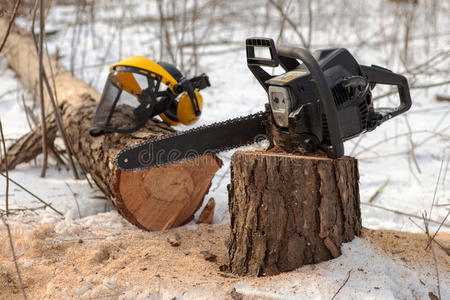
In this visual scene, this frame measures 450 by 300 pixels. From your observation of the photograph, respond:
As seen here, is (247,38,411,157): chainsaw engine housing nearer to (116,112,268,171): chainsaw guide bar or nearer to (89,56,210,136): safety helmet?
(116,112,268,171): chainsaw guide bar

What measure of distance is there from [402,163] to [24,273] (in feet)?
10.5

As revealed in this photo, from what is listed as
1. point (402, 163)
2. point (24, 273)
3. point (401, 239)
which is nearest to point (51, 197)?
point (24, 273)

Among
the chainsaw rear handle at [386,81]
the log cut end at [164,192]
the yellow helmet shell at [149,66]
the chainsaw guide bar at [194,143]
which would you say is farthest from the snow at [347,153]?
the yellow helmet shell at [149,66]

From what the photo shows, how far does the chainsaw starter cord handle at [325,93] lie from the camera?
78.7 inches

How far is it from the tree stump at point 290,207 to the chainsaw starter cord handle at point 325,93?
3.4 inches

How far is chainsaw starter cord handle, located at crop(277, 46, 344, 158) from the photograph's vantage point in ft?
6.56

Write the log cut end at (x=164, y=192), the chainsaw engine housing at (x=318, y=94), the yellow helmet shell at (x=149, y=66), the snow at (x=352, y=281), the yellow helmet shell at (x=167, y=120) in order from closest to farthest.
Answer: the snow at (x=352, y=281)
the chainsaw engine housing at (x=318, y=94)
the log cut end at (x=164, y=192)
the yellow helmet shell at (x=149, y=66)
the yellow helmet shell at (x=167, y=120)

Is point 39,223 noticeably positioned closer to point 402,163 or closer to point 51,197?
point 51,197

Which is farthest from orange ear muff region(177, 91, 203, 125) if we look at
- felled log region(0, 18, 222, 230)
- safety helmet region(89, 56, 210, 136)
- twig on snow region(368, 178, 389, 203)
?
twig on snow region(368, 178, 389, 203)

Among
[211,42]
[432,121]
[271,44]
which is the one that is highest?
[211,42]

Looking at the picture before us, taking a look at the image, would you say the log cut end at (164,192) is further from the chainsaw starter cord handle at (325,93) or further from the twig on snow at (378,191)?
the twig on snow at (378,191)

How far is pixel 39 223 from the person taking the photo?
2832 mm

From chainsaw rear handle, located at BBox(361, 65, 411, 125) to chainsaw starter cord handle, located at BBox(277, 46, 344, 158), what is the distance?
45cm

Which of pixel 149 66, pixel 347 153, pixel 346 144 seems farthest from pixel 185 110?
pixel 346 144
